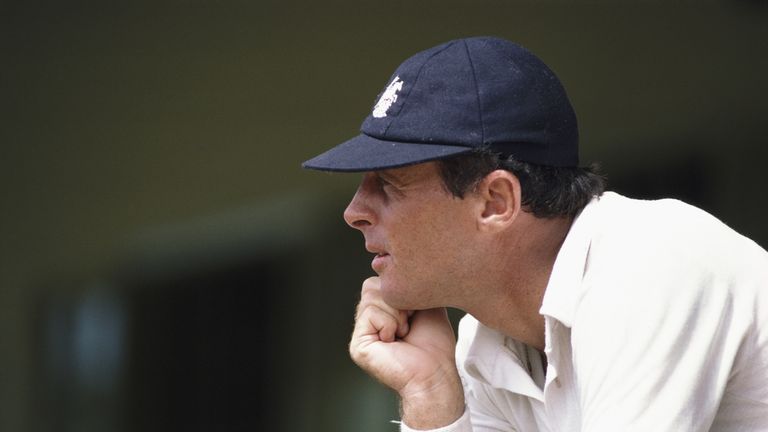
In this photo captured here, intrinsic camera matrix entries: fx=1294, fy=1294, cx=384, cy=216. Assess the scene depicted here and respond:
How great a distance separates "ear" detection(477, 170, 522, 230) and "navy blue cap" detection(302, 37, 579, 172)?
0.17 ft

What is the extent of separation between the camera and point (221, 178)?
7.04 metres

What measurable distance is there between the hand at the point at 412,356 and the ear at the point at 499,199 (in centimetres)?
36

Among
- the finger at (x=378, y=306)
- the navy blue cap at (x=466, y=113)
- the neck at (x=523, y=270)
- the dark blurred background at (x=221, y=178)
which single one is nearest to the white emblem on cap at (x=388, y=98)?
the navy blue cap at (x=466, y=113)

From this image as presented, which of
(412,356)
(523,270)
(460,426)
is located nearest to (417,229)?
(523,270)

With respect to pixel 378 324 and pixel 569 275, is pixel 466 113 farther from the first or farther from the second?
pixel 378 324

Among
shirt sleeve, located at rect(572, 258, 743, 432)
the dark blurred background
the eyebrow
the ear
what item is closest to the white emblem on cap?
the eyebrow

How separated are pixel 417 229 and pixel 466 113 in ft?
0.86

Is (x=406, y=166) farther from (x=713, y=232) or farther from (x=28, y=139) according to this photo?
(x=28, y=139)

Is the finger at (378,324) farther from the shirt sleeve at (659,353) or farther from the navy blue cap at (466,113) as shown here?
the shirt sleeve at (659,353)

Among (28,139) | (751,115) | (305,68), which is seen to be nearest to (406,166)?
(751,115)

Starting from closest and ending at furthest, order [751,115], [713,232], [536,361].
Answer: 1. [713,232]
2. [536,361]
3. [751,115]

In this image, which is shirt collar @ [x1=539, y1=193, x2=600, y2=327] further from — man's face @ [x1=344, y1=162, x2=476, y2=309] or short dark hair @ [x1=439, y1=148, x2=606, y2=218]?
man's face @ [x1=344, y1=162, x2=476, y2=309]

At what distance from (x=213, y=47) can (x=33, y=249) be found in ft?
5.27

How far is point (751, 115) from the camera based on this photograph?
598cm
